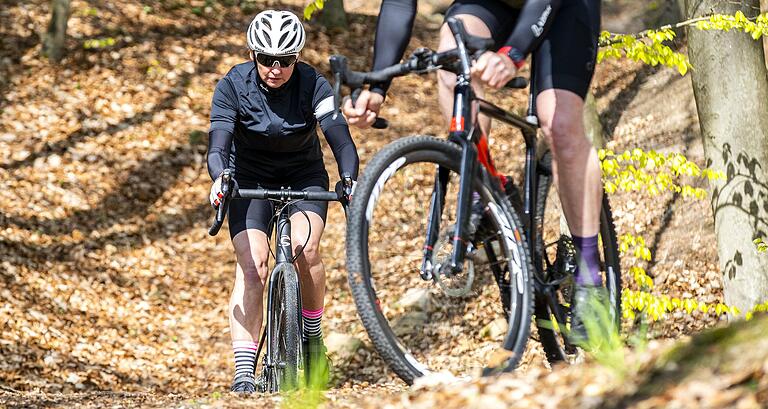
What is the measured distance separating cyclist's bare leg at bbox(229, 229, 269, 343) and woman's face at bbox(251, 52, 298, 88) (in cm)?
88

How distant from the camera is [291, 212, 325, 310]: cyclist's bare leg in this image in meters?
5.58

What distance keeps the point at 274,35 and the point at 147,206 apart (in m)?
7.45

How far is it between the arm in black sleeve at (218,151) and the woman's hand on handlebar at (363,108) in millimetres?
1493

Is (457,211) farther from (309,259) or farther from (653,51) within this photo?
(653,51)

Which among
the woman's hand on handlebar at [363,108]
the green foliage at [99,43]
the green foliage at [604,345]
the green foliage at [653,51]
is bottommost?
the green foliage at [604,345]

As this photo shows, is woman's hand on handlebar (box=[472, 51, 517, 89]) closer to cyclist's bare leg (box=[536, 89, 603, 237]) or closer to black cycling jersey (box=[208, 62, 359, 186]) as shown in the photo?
cyclist's bare leg (box=[536, 89, 603, 237])

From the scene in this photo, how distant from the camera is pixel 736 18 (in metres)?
6.09

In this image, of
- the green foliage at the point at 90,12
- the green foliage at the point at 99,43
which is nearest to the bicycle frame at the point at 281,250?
the green foliage at the point at 99,43

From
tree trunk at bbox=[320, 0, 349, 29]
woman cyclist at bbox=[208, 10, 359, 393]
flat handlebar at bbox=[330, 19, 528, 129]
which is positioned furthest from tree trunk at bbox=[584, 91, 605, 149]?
tree trunk at bbox=[320, 0, 349, 29]

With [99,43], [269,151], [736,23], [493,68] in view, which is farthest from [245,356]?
[99,43]

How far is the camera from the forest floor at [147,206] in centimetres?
927

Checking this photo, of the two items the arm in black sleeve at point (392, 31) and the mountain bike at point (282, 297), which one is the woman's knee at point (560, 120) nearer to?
the arm in black sleeve at point (392, 31)

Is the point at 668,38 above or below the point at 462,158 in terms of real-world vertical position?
above

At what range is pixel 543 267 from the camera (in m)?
4.39
